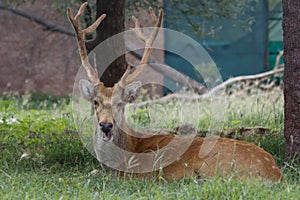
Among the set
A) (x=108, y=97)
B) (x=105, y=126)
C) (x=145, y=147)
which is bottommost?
(x=145, y=147)

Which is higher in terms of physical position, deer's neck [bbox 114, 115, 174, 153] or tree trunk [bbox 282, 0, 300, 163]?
tree trunk [bbox 282, 0, 300, 163]

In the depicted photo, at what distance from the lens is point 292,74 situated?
638 cm

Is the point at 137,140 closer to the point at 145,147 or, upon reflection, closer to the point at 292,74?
the point at 145,147

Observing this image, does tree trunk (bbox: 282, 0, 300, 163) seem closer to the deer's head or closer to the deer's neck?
the deer's neck

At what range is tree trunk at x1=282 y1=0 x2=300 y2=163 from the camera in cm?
634

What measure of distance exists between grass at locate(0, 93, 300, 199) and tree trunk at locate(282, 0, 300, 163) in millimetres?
235

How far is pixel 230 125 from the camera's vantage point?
9227mm

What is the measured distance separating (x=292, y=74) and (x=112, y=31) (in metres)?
2.63

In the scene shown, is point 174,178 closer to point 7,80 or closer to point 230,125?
point 230,125

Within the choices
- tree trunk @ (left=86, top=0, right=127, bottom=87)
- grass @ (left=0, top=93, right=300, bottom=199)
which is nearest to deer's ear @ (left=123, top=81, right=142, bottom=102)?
grass @ (left=0, top=93, right=300, bottom=199)

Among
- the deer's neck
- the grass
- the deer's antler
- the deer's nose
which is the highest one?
the deer's antler

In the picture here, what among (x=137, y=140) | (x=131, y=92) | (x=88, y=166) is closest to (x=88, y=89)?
(x=131, y=92)

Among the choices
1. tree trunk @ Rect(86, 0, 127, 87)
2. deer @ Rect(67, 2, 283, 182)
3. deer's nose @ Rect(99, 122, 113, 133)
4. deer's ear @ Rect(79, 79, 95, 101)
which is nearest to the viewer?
deer @ Rect(67, 2, 283, 182)

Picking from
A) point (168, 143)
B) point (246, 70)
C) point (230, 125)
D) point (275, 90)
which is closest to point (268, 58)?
point (246, 70)
